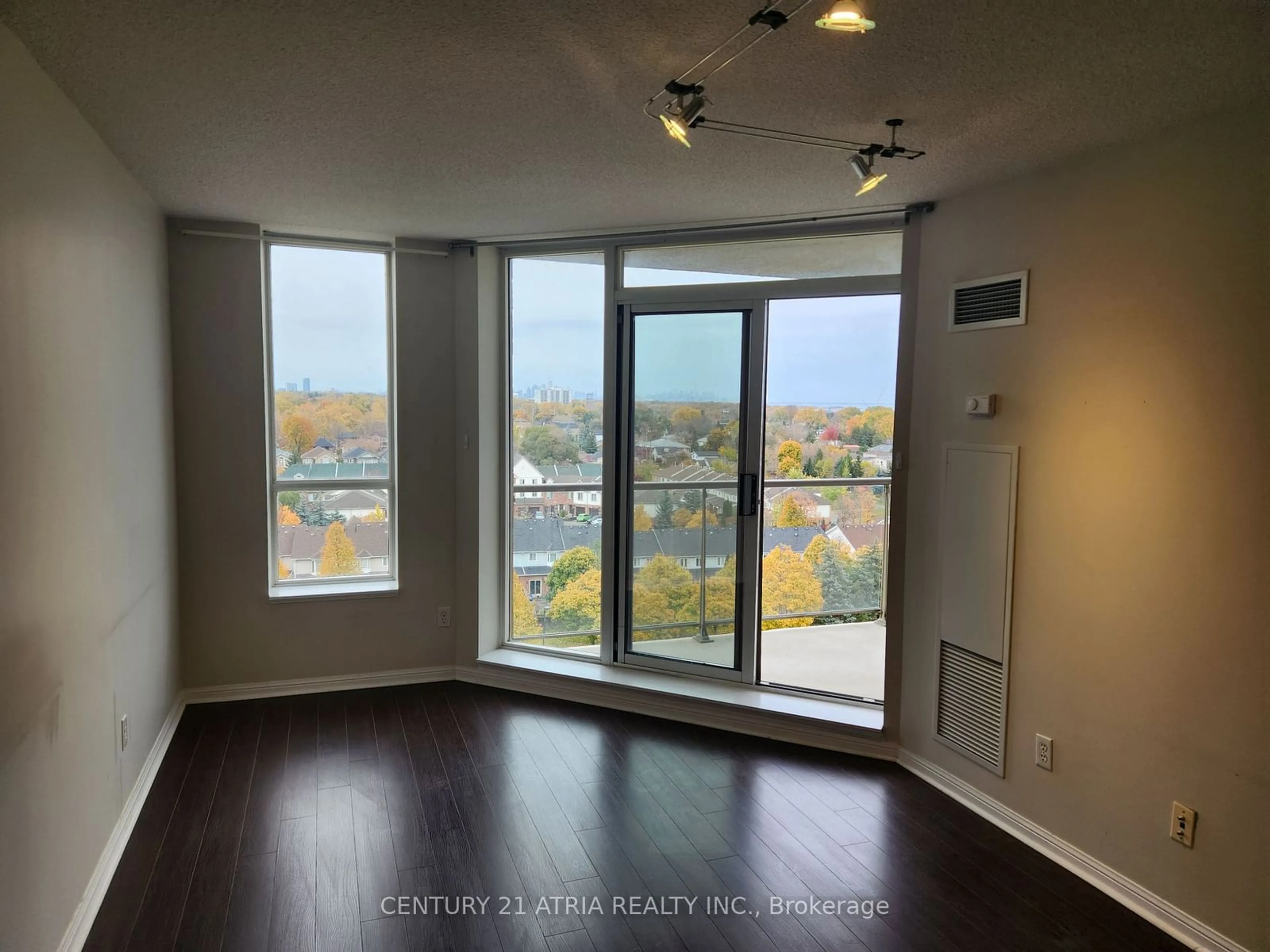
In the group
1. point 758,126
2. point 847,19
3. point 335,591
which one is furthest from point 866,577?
point 335,591

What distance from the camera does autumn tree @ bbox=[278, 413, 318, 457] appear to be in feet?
13.0

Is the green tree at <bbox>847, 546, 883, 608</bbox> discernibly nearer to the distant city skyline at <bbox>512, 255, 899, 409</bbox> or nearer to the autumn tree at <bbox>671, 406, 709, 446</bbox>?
the distant city skyline at <bbox>512, 255, 899, 409</bbox>

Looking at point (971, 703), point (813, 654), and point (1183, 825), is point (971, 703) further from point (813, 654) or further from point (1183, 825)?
point (813, 654)

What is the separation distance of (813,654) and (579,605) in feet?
4.30

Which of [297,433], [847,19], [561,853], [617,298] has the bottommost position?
[561,853]

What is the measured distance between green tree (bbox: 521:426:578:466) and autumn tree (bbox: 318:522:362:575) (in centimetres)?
108

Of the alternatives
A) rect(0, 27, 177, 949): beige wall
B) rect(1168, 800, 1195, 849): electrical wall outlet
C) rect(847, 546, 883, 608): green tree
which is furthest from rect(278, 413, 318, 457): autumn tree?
rect(1168, 800, 1195, 849): electrical wall outlet

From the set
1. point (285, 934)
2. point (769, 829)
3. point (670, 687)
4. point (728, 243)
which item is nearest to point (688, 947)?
point (769, 829)

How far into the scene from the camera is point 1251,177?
2.01 meters

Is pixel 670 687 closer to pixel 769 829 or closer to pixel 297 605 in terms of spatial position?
pixel 769 829

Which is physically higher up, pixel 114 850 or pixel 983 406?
pixel 983 406

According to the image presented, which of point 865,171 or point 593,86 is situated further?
Result: point 865,171

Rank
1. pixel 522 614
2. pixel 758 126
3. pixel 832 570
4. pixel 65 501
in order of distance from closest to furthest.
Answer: pixel 65 501, pixel 758 126, pixel 832 570, pixel 522 614

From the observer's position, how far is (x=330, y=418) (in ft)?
13.2
